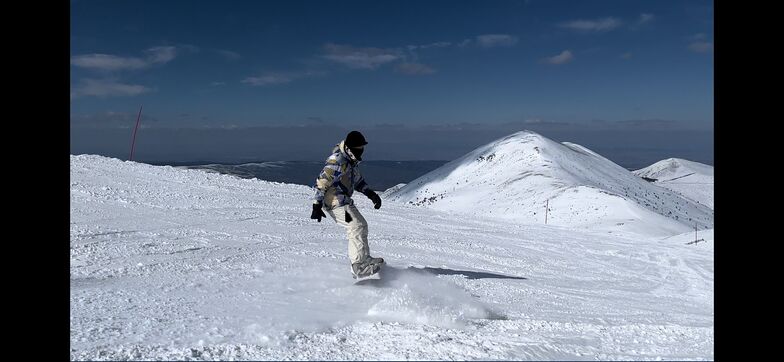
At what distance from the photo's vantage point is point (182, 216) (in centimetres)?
1127

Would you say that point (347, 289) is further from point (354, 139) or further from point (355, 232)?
point (354, 139)

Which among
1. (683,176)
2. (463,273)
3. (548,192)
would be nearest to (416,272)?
(463,273)

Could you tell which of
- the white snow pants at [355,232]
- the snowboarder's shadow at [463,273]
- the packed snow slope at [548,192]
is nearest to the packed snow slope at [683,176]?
the packed snow slope at [548,192]

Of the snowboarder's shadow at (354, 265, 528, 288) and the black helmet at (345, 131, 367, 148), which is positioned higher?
the black helmet at (345, 131, 367, 148)

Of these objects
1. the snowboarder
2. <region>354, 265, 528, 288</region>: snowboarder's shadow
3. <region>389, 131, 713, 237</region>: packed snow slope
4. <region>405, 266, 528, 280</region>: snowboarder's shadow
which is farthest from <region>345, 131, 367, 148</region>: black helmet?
<region>389, 131, 713, 237</region>: packed snow slope

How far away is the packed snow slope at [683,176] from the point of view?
68756 millimetres

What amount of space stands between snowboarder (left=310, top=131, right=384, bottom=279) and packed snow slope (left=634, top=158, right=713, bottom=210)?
68.7 metres

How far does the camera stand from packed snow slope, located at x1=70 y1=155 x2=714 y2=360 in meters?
3.95

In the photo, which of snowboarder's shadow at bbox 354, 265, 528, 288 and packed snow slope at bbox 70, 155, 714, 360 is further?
snowboarder's shadow at bbox 354, 265, 528, 288

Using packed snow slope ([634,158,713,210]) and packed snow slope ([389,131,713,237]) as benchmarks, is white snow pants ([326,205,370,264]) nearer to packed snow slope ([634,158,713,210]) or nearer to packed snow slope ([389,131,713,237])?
packed snow slope ([389,131,713,237])

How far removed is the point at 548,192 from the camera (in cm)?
3478
